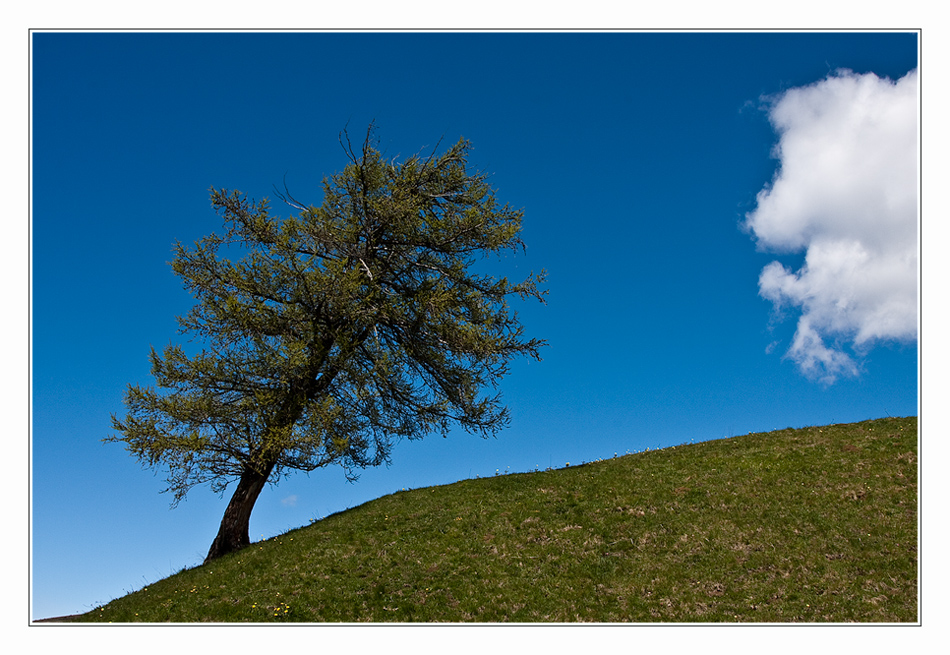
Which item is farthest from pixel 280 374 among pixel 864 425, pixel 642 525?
pixel 864 425

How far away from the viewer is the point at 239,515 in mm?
19172

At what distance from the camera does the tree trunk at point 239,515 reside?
61.6ft

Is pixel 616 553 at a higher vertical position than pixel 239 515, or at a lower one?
lower

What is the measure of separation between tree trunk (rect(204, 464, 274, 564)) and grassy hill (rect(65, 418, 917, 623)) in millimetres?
1359

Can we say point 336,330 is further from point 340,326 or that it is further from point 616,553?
point 616,553

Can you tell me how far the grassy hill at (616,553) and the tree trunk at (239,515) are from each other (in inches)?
53.5

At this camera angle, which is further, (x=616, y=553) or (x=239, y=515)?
(x=239, y=515)

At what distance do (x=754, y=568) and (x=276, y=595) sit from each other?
1124 cm

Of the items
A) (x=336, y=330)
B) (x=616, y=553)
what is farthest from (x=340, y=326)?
(x=616, y=553)

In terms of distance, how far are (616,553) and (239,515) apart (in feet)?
40.1

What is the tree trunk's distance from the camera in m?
18.8

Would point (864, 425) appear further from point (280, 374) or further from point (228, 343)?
point (228, 343)

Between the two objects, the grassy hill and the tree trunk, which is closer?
the grassy hill

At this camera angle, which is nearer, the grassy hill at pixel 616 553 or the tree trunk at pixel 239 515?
the grassy hill at pixel 616 553
